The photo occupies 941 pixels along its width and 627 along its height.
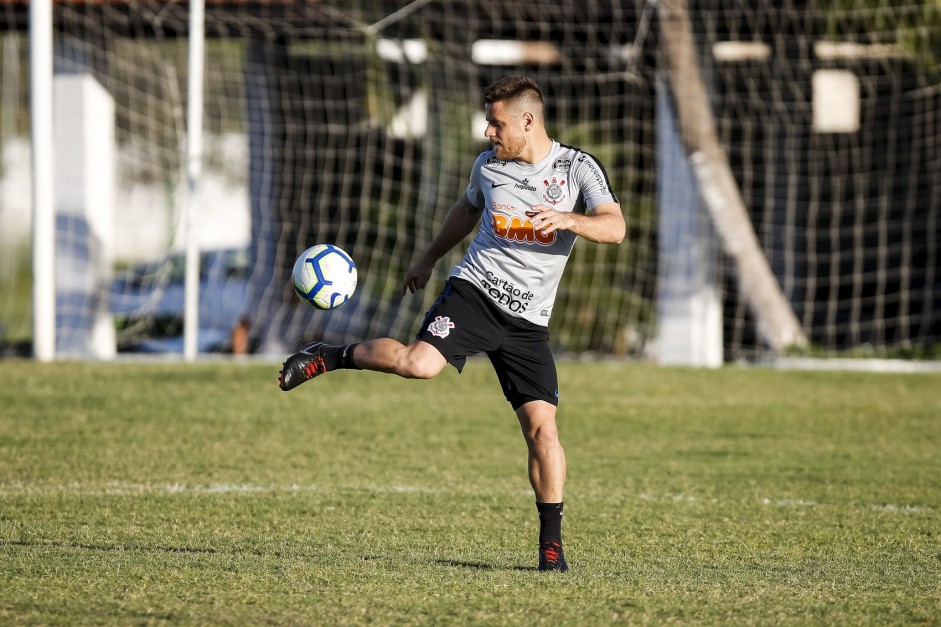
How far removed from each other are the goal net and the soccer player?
31.7 feet

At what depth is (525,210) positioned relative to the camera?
18.7 feet

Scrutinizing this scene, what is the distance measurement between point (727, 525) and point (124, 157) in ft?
68.2

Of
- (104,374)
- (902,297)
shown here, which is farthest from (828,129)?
(104,374)

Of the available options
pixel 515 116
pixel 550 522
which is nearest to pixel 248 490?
pixel 550 522

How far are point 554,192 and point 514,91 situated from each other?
18.3 inches

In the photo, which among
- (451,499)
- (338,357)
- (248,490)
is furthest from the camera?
(248,490)

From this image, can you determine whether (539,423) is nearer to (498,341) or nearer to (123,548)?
(498,341)

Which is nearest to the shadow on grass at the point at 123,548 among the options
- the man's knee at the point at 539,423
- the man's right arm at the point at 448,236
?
the man's knee at the point at 539,423

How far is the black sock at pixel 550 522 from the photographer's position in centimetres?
559

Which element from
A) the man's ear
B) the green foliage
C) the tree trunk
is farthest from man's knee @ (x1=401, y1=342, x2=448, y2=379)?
the green foliage

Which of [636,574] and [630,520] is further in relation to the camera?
[630,520]

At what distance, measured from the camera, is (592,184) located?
18.6 feet

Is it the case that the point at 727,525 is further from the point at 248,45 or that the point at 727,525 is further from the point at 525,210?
Result: the point at 248,45

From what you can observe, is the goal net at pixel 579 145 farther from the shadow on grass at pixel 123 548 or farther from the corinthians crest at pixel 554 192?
the shadow on grass at pixel 123 548
